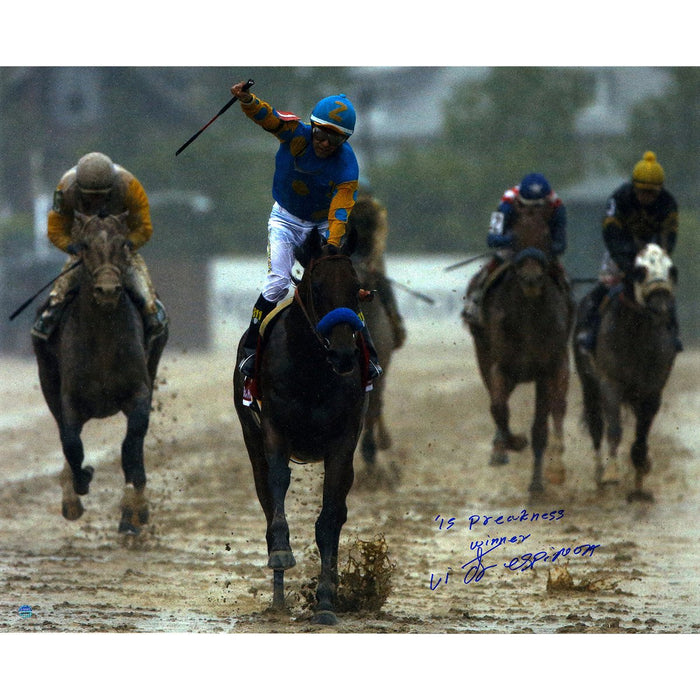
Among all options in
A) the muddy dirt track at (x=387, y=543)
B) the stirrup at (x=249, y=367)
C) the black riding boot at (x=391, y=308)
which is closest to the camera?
the stirrup at (x=249, y=367)

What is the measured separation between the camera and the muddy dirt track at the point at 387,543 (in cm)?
836

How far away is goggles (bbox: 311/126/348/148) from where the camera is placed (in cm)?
793

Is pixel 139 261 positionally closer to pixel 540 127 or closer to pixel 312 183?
pixel 312 183

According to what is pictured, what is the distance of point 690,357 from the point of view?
32.3 metres

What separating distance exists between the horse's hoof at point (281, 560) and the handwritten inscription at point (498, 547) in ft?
6.27

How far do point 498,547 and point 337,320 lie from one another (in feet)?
14.1

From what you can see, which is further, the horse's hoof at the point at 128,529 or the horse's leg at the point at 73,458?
the horse's hoof at the point at 128,529

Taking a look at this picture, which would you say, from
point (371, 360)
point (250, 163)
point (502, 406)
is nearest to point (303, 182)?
point (371, 360)

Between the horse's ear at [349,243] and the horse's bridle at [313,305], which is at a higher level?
the horse's ear at [349,243]

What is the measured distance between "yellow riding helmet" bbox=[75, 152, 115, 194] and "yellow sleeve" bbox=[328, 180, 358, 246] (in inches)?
109

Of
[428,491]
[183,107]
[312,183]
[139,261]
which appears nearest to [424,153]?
[183,107]

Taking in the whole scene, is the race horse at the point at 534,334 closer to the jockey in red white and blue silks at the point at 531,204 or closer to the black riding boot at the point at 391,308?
the jockey in red white and blue silks at the point at 531,204

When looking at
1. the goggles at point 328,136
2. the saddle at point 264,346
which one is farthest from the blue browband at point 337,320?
the goggles at point 328,136
